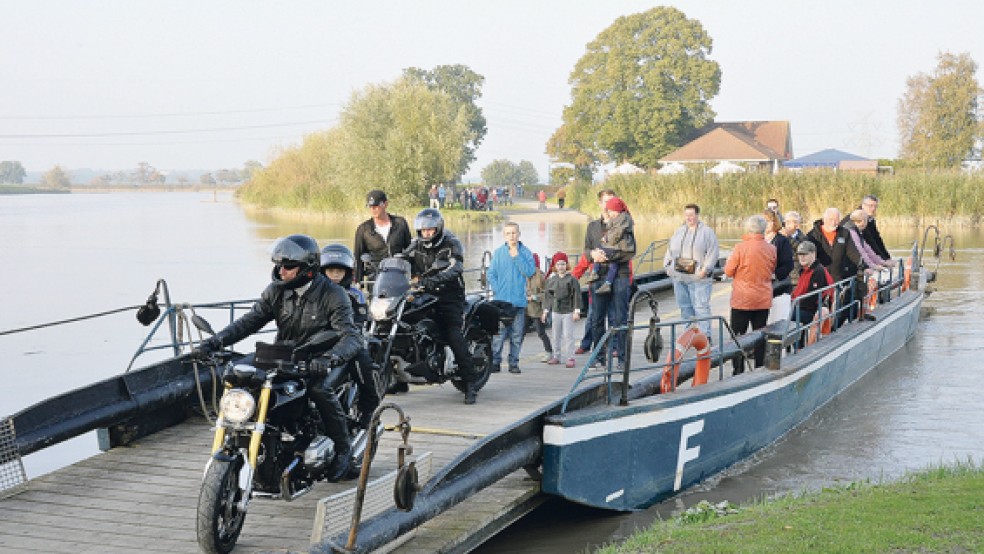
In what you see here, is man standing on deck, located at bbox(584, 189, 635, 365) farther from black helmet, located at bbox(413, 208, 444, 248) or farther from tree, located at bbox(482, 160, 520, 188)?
tree, located at bbox(482, 160, 520, 188)

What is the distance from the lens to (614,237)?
11.2m

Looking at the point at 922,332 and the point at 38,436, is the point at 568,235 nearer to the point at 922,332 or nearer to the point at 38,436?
the point at 922,332

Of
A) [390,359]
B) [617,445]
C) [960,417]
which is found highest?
[390,359]

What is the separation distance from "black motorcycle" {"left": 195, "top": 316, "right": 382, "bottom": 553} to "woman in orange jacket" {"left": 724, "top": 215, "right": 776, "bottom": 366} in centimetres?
596

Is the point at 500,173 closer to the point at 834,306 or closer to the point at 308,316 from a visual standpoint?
the point at 834,306

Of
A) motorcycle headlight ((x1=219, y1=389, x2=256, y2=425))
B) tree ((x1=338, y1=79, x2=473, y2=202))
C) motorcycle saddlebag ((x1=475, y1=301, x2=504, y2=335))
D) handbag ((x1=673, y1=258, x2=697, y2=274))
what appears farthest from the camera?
tree ((x1=338, y1=79, x2=473, y2=202))

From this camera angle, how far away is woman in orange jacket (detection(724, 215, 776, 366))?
448 inches

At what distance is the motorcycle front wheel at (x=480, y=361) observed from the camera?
9.83 m

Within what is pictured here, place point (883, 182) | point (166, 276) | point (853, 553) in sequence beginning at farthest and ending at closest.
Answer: point (883, 182), point (166, 276), point (853, 553)

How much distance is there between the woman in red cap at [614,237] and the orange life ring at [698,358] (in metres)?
1.40

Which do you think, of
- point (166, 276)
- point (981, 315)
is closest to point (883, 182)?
point (981, 315)

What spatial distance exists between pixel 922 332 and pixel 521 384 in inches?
491

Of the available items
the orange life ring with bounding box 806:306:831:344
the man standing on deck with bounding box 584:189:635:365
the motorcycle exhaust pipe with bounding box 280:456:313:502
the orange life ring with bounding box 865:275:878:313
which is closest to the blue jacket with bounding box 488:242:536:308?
the man standing on deck with bounding box 584:189:635:365

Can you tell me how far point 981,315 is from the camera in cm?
2231
